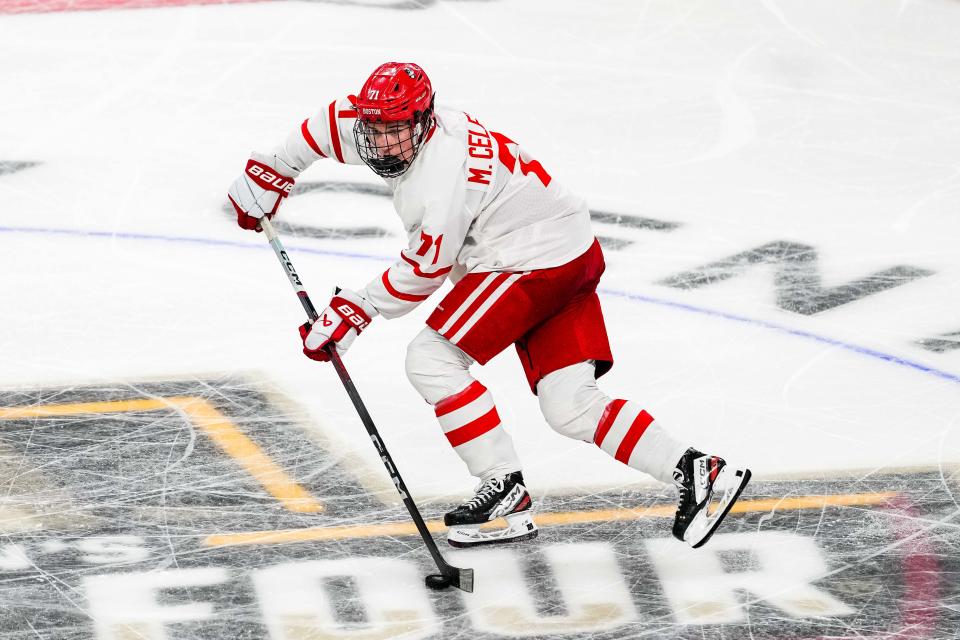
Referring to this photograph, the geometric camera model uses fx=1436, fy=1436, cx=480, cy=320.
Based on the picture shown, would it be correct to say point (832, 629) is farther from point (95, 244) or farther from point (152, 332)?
point (95, 244)

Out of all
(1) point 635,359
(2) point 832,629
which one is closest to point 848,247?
(1) point 635,359

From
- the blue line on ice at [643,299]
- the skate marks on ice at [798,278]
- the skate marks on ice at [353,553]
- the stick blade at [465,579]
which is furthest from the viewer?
the skate marks on ice at [798,278]

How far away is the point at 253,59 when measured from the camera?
683 centimetres

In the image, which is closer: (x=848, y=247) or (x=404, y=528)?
(x=404, y=528)

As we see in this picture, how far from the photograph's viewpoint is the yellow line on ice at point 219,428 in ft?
12.4

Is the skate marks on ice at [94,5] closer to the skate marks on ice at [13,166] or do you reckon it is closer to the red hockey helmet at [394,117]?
the skate marks on ice at [13,166]

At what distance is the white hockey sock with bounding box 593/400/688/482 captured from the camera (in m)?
3.52

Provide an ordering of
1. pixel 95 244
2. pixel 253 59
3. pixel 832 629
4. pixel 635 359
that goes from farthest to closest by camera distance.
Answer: pixel 253 59 → pixel 95 244 → pixel 635 359 → pixel 832 629

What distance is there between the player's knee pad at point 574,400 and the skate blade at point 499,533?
242mm

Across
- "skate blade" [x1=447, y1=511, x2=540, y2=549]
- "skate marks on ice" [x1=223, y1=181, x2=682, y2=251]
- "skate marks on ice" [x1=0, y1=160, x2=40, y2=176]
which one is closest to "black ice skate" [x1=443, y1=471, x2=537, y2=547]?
"skate blade" [x1=447, y1=511, x2=540, y2=549]

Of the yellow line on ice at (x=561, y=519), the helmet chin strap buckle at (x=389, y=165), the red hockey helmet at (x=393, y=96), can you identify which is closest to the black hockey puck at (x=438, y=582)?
the yellow line on ice at (x=561, y=519)

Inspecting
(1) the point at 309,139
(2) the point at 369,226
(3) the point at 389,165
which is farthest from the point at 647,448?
(2) the point at 369,226

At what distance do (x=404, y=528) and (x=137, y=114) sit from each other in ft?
10.6

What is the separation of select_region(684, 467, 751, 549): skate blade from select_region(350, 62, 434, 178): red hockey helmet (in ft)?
3.60
